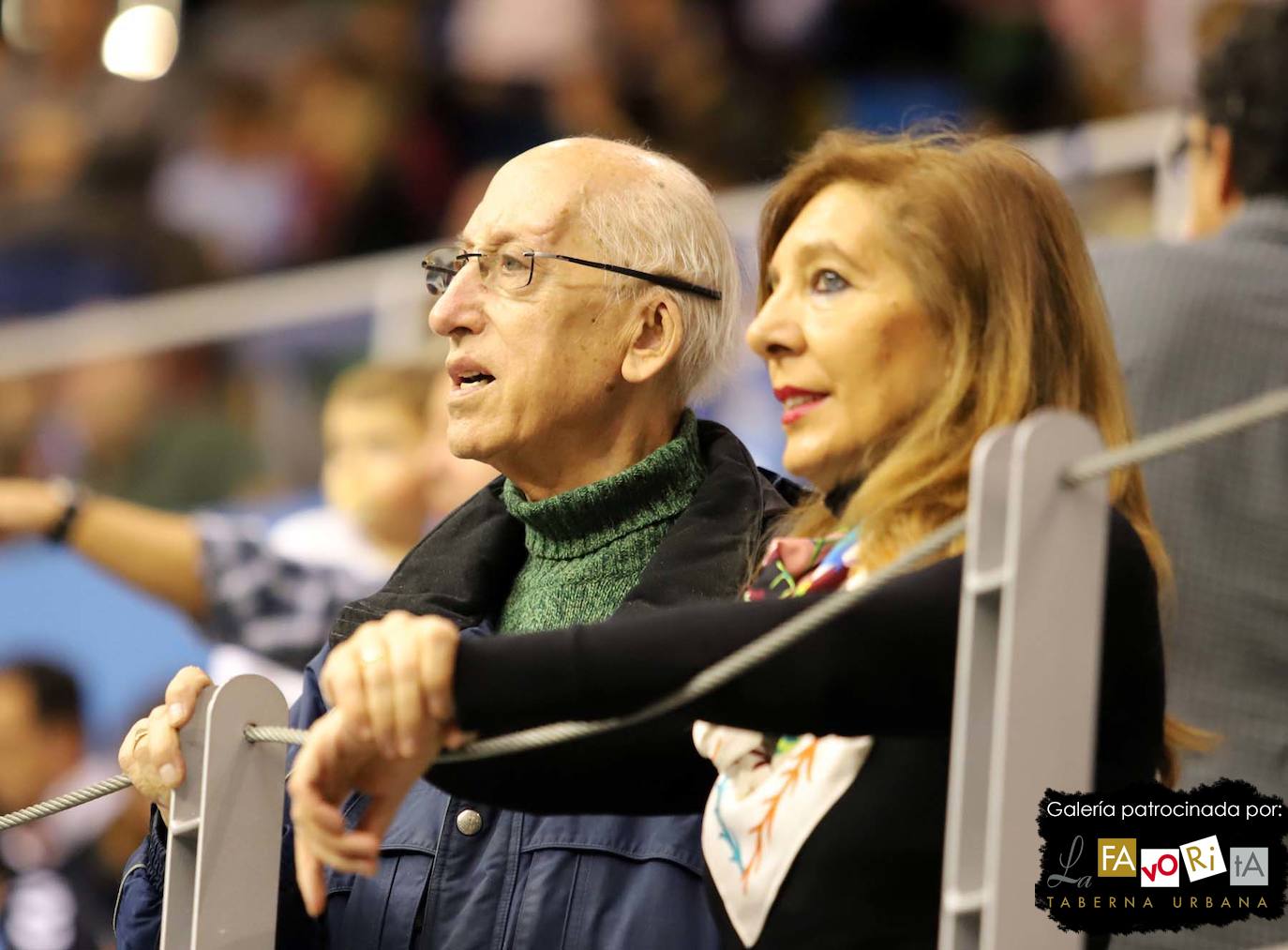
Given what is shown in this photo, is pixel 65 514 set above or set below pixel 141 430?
below

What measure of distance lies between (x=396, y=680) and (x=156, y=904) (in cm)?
73

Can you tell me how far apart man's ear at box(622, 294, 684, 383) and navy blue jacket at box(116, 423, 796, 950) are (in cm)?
18

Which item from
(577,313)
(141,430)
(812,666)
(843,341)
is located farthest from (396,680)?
(141,430)

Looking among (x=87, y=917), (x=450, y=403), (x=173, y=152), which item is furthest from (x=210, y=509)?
(x=450, y=403)

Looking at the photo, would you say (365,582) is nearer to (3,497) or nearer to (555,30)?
(3,497)

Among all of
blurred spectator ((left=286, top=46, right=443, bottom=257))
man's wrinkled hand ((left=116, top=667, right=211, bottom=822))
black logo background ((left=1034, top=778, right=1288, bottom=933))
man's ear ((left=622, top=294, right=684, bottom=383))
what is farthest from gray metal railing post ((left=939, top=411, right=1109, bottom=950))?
blurred spectator ((left=286, top=46, right=443, bottom=257))

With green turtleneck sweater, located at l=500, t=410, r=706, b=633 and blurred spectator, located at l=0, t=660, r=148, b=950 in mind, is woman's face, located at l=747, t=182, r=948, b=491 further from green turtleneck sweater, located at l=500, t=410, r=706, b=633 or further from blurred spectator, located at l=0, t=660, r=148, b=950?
blurred spectator, located at l=0, t=660, r=148, b=950

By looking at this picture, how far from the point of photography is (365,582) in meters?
4.31

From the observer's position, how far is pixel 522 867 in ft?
6.20

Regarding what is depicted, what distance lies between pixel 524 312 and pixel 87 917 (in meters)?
2.36

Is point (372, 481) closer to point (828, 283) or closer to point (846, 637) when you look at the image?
point (828, 283)

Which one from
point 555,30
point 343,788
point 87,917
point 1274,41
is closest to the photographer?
point 343,788

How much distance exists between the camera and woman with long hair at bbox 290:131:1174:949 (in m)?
1.33

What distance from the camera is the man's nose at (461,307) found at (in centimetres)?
222
